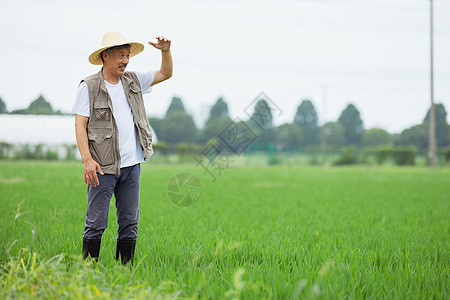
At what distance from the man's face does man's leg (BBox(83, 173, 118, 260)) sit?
0.68 m

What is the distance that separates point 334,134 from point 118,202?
47337 millimetres

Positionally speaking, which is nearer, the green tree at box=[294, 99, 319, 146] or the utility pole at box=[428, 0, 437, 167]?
the utility pole at box=[428, 0, 437, 167]

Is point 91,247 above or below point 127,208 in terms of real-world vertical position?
below

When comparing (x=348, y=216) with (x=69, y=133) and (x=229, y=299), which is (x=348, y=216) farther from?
(x=69, y=133)

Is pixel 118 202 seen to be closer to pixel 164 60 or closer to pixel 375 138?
pixel 164 60

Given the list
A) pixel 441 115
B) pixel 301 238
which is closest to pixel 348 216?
pixel 301 238

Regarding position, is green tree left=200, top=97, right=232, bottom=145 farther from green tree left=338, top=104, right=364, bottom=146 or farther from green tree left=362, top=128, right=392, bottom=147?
green tree left=362, top=128, right=392, bottom=147

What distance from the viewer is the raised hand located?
2.60 meters

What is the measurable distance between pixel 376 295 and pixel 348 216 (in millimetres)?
2936

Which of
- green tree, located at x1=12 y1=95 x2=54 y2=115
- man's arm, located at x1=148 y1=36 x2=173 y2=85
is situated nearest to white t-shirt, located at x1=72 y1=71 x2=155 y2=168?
man's arm, located at x1=148 y1=36 x2=173 y2=85

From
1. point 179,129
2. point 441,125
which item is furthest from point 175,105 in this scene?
point 441,125

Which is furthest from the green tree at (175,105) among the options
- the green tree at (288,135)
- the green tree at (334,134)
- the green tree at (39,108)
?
the green tree at (39,108)

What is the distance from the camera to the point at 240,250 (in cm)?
291

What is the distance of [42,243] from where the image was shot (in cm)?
302
